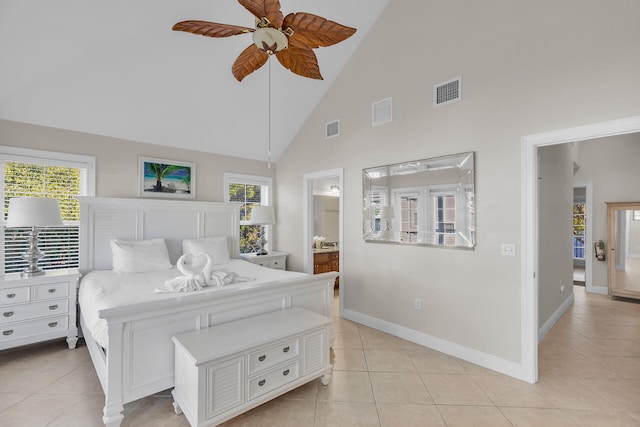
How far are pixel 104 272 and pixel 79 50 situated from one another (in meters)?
2.29

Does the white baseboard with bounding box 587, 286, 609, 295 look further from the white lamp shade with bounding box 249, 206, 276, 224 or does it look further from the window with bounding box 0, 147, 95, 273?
the window with bounding box 0, 147, 95, 273

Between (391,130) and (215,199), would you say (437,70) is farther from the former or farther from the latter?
(215,199)

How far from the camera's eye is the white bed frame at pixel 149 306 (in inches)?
75.5

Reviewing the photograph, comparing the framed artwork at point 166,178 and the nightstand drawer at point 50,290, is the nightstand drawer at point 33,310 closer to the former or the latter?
the nightstand drawer at point 50,290

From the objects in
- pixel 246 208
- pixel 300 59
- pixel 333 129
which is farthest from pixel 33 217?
pixel 333 129

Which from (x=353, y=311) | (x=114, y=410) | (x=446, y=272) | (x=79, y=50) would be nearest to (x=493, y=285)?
(x=446, y=272)

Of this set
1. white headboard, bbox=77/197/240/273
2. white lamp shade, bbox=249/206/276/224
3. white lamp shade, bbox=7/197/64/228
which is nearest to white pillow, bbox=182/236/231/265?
white headboard, bbox=77/197/240/273

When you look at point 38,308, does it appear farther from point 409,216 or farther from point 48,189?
point 409,216

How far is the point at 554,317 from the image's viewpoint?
3.92 m

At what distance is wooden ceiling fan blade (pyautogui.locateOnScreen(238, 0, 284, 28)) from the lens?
171 cm

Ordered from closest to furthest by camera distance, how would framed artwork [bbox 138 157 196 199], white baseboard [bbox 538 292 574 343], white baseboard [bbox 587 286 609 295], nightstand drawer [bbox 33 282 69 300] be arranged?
nightstand drawer [bbox 33 282 69 300] → white baseboard [bbox 538 292 574 343] → framed artwork [bbox 138 157 196 199] → white baseboard [bbox 587 286 609 295]

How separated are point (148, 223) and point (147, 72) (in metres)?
1.86

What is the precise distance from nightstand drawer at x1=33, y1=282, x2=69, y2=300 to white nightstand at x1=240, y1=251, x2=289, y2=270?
85.9 inches

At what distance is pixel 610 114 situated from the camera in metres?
2.17
